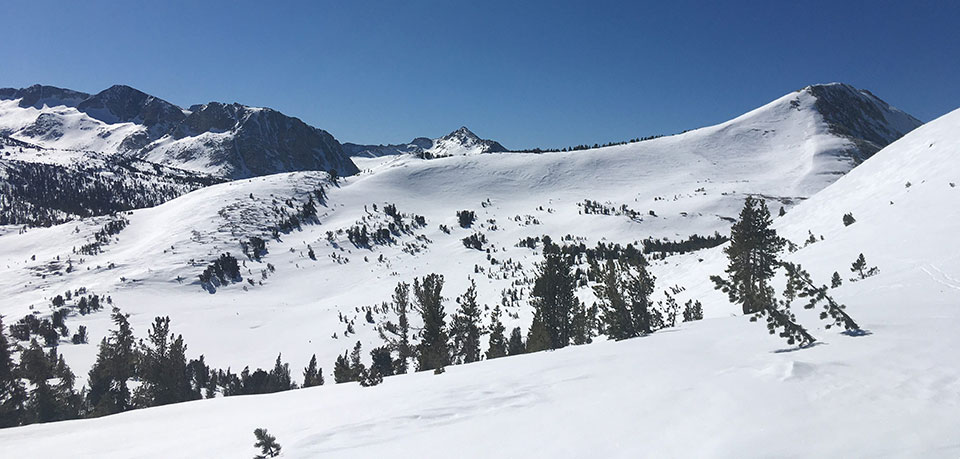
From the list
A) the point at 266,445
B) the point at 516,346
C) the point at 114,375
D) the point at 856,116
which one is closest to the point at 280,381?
the point at 114,375

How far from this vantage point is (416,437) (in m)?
5.76

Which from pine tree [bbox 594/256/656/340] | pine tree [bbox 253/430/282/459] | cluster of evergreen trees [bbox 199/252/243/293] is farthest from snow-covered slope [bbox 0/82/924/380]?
pine tree [bbox 253/430/282/459]

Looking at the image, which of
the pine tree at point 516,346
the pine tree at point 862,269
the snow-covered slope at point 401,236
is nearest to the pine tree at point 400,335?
the snow-covered slope at point 401,236

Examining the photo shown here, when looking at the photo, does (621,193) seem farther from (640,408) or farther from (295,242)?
(640,408)

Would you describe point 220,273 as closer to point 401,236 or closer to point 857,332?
point 401,236

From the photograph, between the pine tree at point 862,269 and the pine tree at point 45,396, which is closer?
the pine tree at point 862,269

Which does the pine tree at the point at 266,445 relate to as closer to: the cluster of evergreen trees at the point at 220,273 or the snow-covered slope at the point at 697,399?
the snow-covered slope at the point at 697,399

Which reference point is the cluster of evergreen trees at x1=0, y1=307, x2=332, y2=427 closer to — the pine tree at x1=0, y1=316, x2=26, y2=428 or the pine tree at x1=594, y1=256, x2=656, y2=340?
the pine tree at x1=0, y1=316, x2=26, y2=428

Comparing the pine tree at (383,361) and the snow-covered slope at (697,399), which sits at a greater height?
the snow-covered slope at (697,399)

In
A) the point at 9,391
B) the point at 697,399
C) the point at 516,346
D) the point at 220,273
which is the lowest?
the point at 516,346

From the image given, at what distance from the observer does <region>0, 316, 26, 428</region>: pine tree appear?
23266 millimetres

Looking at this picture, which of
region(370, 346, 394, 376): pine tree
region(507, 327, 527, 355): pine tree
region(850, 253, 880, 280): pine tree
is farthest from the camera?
region(507, 327, 527, 355): pine tree

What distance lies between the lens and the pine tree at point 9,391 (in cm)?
2327

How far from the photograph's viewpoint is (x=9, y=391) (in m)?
26.1
